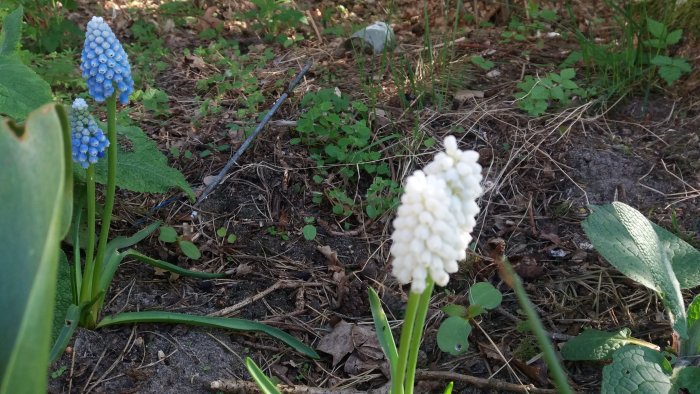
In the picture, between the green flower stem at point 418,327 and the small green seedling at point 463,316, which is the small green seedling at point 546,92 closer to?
the small green seedling at point 463,316

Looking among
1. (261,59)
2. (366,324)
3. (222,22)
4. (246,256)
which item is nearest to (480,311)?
(366,324)

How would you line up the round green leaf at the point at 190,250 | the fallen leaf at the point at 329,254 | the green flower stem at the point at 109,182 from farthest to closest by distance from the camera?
the fallen leaf at the point at 329,254, the round green leaf at the point at 190,250, the green flower stem at the point at 109,182

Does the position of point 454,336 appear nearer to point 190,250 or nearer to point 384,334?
point 384,334

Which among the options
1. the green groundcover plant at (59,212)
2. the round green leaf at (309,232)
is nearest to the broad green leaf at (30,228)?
the green groundcover plant at (59,212)

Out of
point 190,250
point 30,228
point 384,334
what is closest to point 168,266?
point 190,250

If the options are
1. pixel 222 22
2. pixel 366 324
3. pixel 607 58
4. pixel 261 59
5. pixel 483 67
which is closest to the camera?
pixel 366 324

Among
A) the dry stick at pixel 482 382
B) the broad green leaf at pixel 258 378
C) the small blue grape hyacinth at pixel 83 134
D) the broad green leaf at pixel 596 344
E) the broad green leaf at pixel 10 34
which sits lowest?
the dry stick at pixel 482 382

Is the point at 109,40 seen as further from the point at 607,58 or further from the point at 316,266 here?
the point at 607,58
